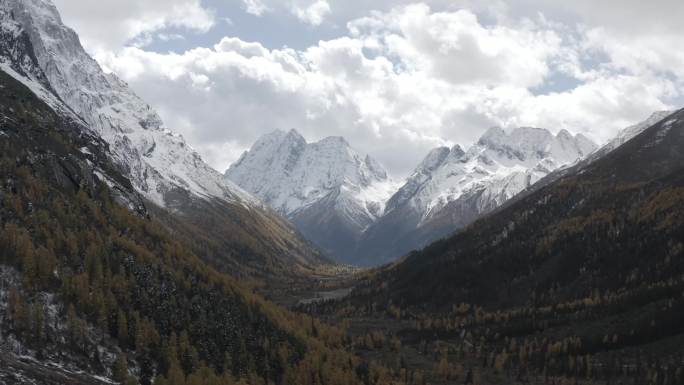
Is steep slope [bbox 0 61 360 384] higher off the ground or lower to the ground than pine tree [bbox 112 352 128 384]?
higher

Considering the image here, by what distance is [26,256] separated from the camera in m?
150

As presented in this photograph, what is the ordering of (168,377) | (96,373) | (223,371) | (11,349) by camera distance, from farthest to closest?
(223,371)
(168,377)
(96,373)
(11,349)

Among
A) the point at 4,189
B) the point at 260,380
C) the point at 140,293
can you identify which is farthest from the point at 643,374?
the point at 4,189

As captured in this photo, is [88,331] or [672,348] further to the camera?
[672,348]

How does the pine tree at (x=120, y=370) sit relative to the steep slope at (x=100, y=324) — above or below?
below

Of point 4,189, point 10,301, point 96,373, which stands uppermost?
point 4,189

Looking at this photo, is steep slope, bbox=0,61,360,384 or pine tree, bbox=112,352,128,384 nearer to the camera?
steep slope, bbox=0,61,360,384

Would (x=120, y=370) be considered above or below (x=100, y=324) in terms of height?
below

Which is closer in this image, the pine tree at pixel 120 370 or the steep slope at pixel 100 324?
the steep slope at pixel 100 324

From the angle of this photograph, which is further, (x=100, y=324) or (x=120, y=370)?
(x=100, y=324)

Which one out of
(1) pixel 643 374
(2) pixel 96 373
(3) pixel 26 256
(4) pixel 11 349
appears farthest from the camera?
(1) pixel 643 374

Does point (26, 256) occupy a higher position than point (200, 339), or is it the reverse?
point (26, 256)

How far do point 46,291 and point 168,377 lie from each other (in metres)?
34.2

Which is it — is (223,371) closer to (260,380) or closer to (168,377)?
(260,380)
